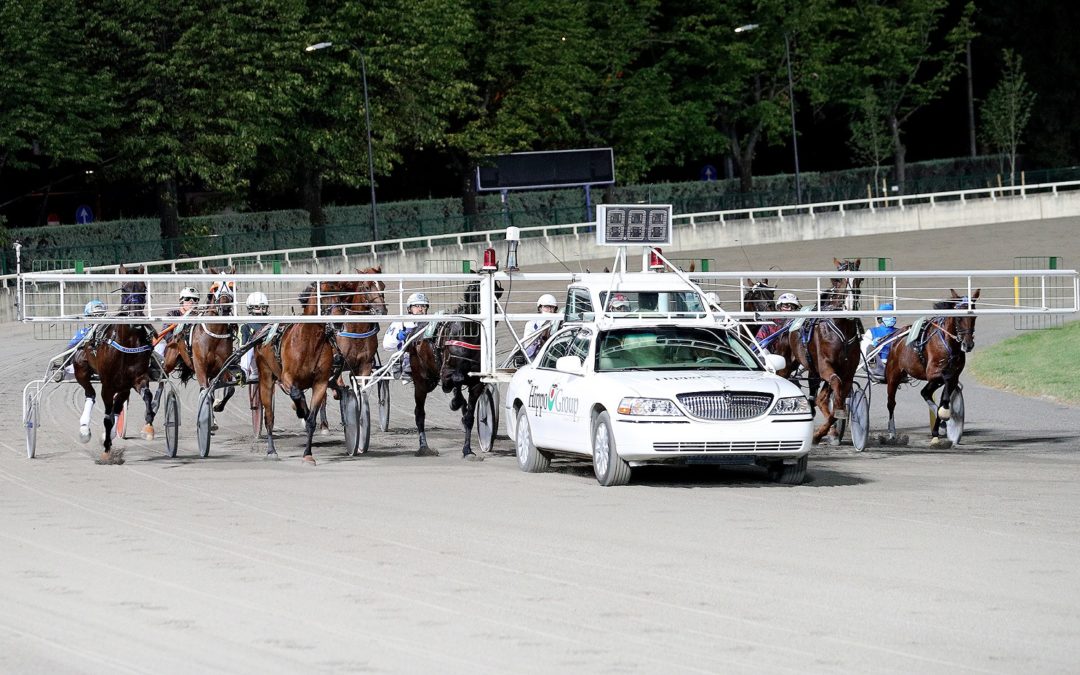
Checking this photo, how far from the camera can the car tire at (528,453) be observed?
58.8ft

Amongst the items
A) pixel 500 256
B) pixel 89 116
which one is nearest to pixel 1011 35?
pixel 500 256

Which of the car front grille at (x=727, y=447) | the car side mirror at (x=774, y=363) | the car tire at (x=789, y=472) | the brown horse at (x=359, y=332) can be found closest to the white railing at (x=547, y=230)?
the brown horse at (x=359, y=332)

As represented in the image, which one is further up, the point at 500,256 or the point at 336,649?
the point at 500,256

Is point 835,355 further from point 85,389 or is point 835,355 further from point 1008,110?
point 1008,110

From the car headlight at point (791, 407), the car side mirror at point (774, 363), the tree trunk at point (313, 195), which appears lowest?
the car headlight at point (791, 407)

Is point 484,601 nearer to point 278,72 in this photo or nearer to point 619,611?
point 619,611

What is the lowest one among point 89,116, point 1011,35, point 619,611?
point 619,611

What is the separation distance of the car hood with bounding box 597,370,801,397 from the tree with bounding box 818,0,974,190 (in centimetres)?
6832

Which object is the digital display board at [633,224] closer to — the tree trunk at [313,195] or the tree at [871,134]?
the tree trunk at [313,195]

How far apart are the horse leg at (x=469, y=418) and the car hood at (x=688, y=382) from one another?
4156 millimetres

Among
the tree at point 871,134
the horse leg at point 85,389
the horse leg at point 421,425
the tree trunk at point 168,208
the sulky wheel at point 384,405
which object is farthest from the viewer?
the tree at point 871,134

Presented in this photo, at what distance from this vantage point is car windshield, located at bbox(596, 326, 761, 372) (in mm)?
16734

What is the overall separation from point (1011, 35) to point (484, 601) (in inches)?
3599

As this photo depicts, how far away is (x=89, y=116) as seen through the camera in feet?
189
